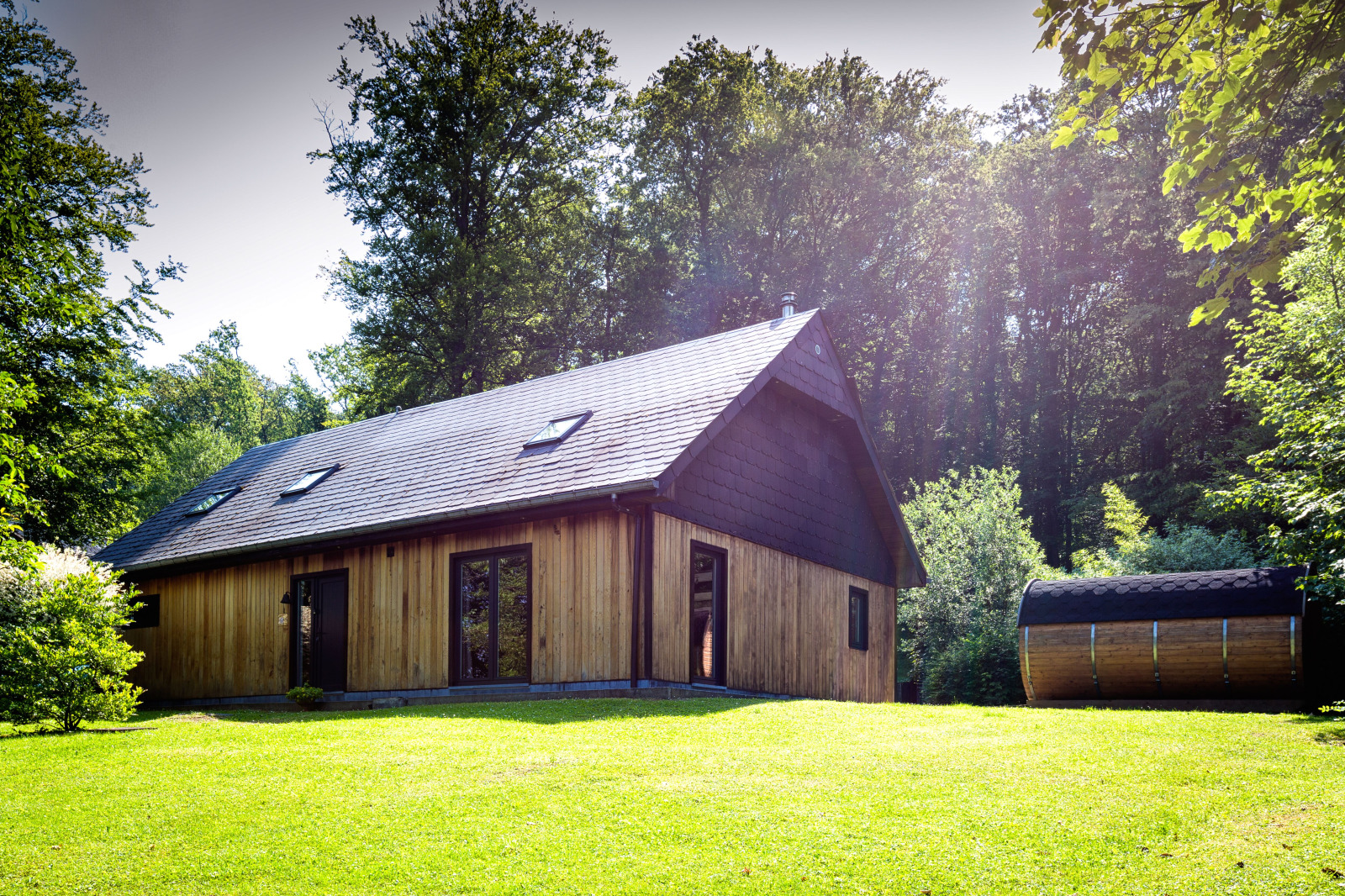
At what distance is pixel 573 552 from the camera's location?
1373 cm

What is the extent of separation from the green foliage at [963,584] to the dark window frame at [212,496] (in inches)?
625

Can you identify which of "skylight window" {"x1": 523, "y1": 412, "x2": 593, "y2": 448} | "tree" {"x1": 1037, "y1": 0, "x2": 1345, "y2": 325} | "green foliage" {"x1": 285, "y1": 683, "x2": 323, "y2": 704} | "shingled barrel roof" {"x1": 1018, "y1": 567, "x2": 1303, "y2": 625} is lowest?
"green foliage" {"x1": 285, "y1": 683, "x2": 323, "y2": 704}

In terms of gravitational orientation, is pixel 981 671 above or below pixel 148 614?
below

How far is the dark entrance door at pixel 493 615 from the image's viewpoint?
14.2 m

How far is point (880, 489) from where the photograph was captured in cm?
1917

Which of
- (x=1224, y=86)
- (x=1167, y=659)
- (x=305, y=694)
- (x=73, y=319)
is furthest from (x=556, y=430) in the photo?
(x=1224, y=86)

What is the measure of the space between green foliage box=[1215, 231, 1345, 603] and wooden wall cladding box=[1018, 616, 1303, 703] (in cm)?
105

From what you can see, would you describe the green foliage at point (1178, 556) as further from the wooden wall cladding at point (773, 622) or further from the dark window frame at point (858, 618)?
the wooden wall cladding at point (773, 622)

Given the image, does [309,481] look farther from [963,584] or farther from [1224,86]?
[1224,86]

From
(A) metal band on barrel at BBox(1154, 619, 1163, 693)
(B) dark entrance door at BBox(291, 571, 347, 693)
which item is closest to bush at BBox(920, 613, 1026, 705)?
(A) metal band on barrel at BBox(1154, 619, 1163, 693)

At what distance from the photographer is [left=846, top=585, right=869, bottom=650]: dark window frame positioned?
18.3 metres

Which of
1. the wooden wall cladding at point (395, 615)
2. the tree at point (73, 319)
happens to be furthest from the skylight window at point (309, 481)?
the tree at point (73, 319)

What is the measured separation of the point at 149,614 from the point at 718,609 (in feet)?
42.3

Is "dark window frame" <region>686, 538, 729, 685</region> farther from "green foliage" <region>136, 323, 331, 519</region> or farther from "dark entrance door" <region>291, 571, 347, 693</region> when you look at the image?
"green foliage" <region>136, 323, 331, 519</region>
